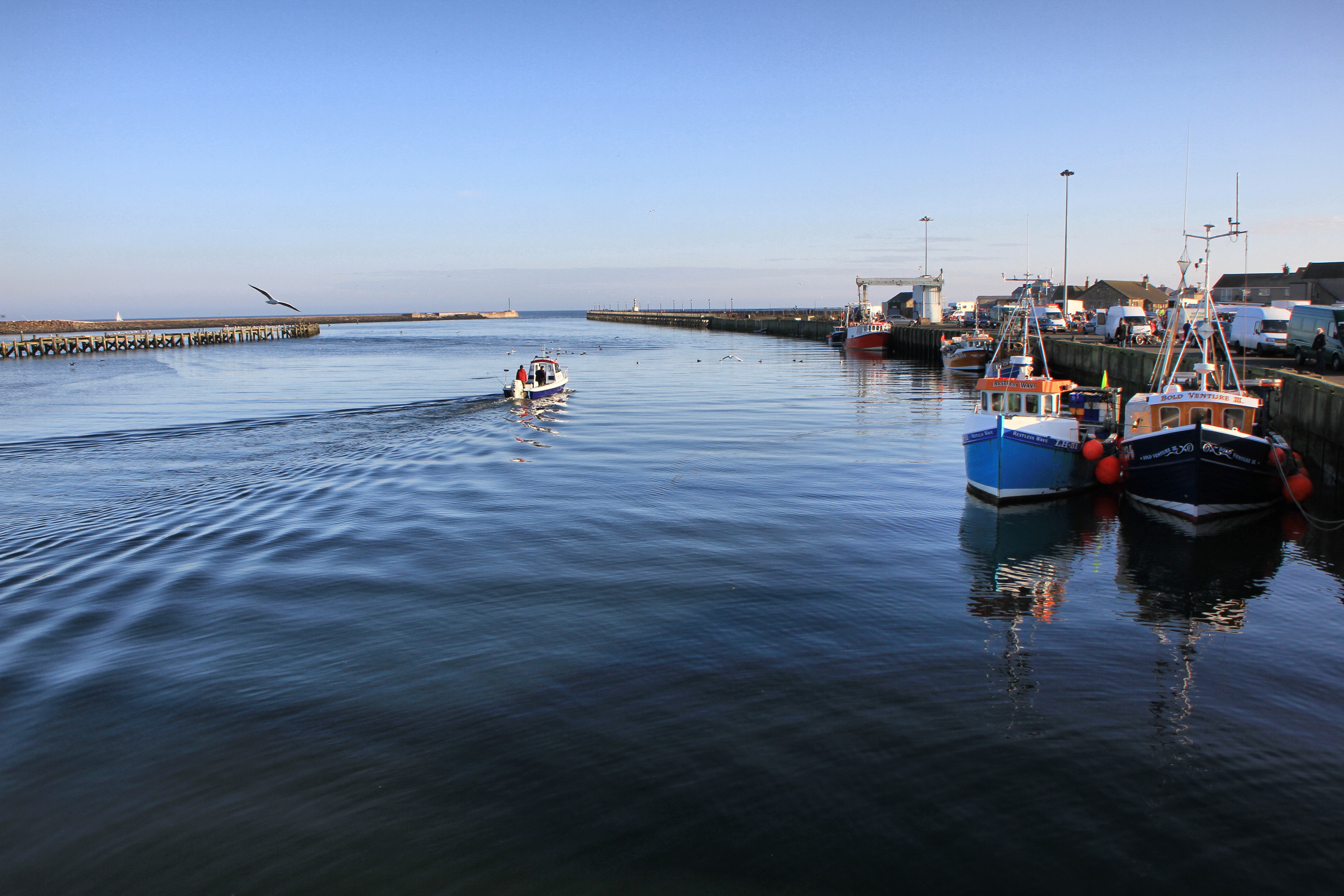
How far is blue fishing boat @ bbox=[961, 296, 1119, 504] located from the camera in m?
22.5

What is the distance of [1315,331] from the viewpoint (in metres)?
32.8

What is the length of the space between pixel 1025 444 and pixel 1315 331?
19.1m

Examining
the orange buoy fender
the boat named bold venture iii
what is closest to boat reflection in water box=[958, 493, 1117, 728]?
the boat named bold venture iii

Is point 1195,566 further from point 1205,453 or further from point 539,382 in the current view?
point 539,382

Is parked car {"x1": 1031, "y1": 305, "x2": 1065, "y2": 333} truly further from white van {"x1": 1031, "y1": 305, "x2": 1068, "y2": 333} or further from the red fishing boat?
the red fishing boat

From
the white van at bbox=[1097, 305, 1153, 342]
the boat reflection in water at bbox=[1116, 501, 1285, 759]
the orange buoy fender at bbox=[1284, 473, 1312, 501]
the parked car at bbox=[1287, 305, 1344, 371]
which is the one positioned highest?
the white van at bbox=[1097, 305, 1153, 342]

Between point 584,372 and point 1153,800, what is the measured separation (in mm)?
64050

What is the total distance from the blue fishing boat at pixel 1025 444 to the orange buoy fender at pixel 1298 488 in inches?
154

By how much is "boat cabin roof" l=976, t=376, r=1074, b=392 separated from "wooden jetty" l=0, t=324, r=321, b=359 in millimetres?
104118

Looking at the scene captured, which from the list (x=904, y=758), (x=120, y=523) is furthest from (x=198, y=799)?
(x=120, y=523)

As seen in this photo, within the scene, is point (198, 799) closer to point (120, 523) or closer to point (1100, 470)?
point (120, 523)

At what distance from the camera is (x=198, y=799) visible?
29.0 feet

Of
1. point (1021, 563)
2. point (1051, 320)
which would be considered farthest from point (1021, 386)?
point (1051, 320)

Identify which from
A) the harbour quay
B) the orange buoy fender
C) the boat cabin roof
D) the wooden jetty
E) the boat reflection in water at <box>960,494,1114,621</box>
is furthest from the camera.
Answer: the wooden jetty
